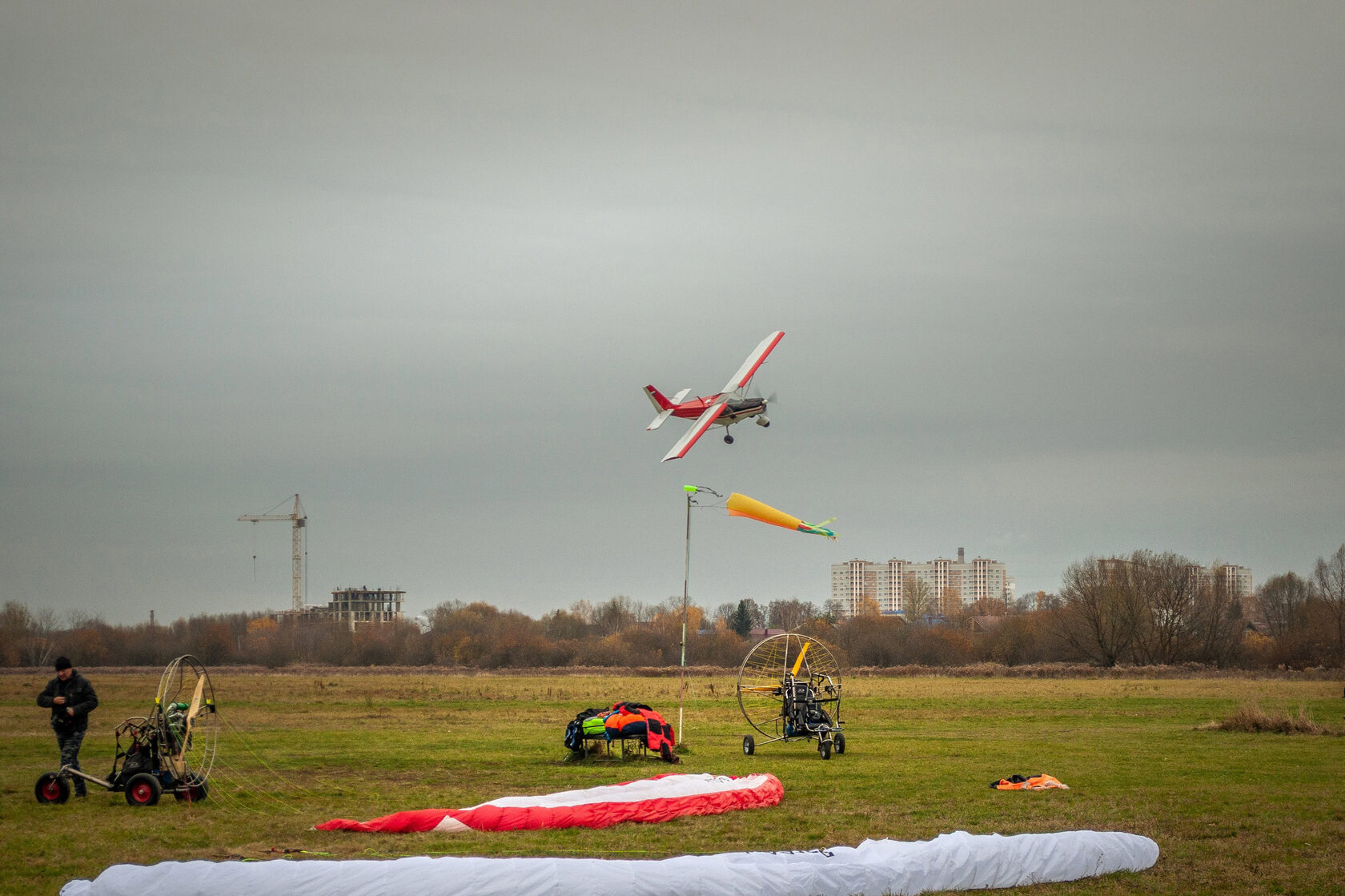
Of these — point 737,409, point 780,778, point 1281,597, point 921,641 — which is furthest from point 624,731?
point 1281,597

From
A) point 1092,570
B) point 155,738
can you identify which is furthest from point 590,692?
point 1092,570

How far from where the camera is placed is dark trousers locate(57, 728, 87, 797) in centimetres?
1466

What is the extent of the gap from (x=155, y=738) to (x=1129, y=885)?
1222 centimetres

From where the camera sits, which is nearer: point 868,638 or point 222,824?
point 222,824

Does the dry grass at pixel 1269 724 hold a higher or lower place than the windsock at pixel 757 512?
lower

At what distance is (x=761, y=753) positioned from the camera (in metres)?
20.6

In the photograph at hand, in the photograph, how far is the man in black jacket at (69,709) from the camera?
14.8 meters

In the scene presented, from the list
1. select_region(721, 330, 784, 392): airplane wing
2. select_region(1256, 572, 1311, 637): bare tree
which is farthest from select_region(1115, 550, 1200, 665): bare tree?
select_region(721, 330, 784, 392): airplane wing

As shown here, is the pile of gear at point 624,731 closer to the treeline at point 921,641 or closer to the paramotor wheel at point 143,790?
the paramotor wheel at point 143,790

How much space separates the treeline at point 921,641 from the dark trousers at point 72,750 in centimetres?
5669

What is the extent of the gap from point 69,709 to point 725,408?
11.9m

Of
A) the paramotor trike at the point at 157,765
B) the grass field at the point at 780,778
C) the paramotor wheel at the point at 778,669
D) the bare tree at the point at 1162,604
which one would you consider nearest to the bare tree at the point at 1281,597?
the bare tree at the point at 1162,604

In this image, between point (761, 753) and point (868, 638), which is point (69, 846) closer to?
point (761, 753)

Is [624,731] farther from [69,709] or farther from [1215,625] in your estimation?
[1215,625]
